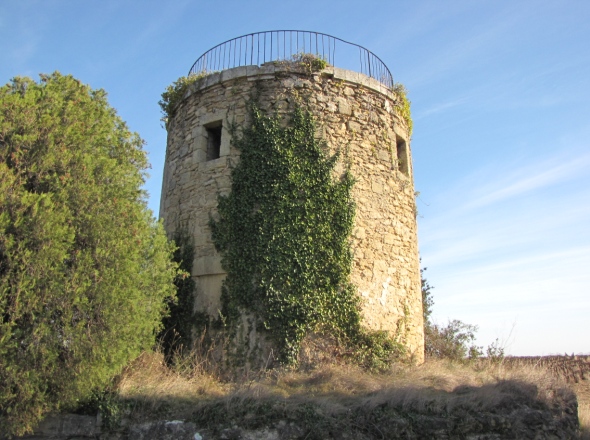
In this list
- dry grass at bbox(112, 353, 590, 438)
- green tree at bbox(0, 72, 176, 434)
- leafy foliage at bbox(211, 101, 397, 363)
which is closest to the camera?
green tree at bbox(0, 72, 176, 434)

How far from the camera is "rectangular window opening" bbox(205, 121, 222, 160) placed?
376 inches

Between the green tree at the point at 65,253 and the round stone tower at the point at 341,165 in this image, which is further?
the round stone tower at the point at 341,165

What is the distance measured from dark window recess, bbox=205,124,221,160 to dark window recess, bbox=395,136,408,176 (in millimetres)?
3460

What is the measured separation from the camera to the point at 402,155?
1032 cm

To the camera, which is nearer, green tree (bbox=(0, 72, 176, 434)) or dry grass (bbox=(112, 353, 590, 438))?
green tree (bbox=(0, 72, 176, 434))

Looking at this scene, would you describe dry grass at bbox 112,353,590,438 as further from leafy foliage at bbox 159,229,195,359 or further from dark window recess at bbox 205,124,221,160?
dark window recess at bbox 205,124,221,160

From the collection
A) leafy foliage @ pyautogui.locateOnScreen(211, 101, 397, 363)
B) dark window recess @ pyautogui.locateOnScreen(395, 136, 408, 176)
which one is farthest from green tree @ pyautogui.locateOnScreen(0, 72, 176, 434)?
dark window recess @ pyautogui.locateOnScreen(395, 136, 408, 176)

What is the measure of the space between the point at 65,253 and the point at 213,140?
4516 millimetres

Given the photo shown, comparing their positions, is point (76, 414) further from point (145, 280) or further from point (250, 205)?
point (250, 205)

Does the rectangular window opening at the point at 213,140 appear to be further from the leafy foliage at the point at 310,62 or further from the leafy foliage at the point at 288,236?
the leafy foliage at the point at 310,62

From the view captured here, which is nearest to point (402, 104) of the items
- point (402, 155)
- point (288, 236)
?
point (402, 155)

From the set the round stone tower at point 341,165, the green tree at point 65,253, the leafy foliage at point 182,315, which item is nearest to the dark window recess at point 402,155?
the round stone tower at point 341,165

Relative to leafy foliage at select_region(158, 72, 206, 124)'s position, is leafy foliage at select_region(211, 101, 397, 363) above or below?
below

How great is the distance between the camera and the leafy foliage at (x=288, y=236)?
25.8 ft
